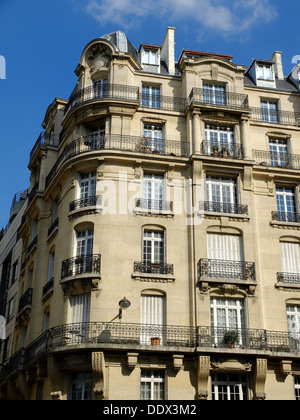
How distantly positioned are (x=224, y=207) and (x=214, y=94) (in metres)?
6.78

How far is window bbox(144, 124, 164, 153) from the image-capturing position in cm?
3103

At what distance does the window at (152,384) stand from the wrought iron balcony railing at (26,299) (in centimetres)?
930

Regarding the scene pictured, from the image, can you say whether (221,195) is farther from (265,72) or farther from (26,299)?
(26,299)

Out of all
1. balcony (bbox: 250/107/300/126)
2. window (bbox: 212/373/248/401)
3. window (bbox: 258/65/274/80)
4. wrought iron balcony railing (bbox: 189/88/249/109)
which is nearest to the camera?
window (bbox: 212/373/248/401)

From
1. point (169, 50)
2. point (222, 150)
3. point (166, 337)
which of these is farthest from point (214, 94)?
point (166, 337)

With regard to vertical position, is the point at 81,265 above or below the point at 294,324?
above

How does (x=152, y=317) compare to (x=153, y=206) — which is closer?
(x=152, y=317)

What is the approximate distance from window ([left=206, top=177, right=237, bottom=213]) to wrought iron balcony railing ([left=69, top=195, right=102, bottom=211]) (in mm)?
5278

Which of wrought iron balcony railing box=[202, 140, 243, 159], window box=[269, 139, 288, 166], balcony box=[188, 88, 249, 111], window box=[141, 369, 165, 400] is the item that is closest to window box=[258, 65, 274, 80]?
balcony box=[188, 88, 249, 111]

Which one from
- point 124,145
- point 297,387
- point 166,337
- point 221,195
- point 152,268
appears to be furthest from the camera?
point 124,145

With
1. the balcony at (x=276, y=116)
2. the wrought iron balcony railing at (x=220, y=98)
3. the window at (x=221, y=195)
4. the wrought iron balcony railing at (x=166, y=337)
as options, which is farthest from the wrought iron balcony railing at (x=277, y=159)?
the wrought iron balcony railing at (x=166, y=337)

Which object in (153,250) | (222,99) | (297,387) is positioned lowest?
(297,387)

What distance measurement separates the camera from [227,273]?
1111 inches

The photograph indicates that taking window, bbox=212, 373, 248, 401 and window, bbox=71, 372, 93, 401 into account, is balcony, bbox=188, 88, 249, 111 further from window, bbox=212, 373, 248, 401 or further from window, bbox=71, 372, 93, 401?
window, bbox=71, 372, 93, 401
